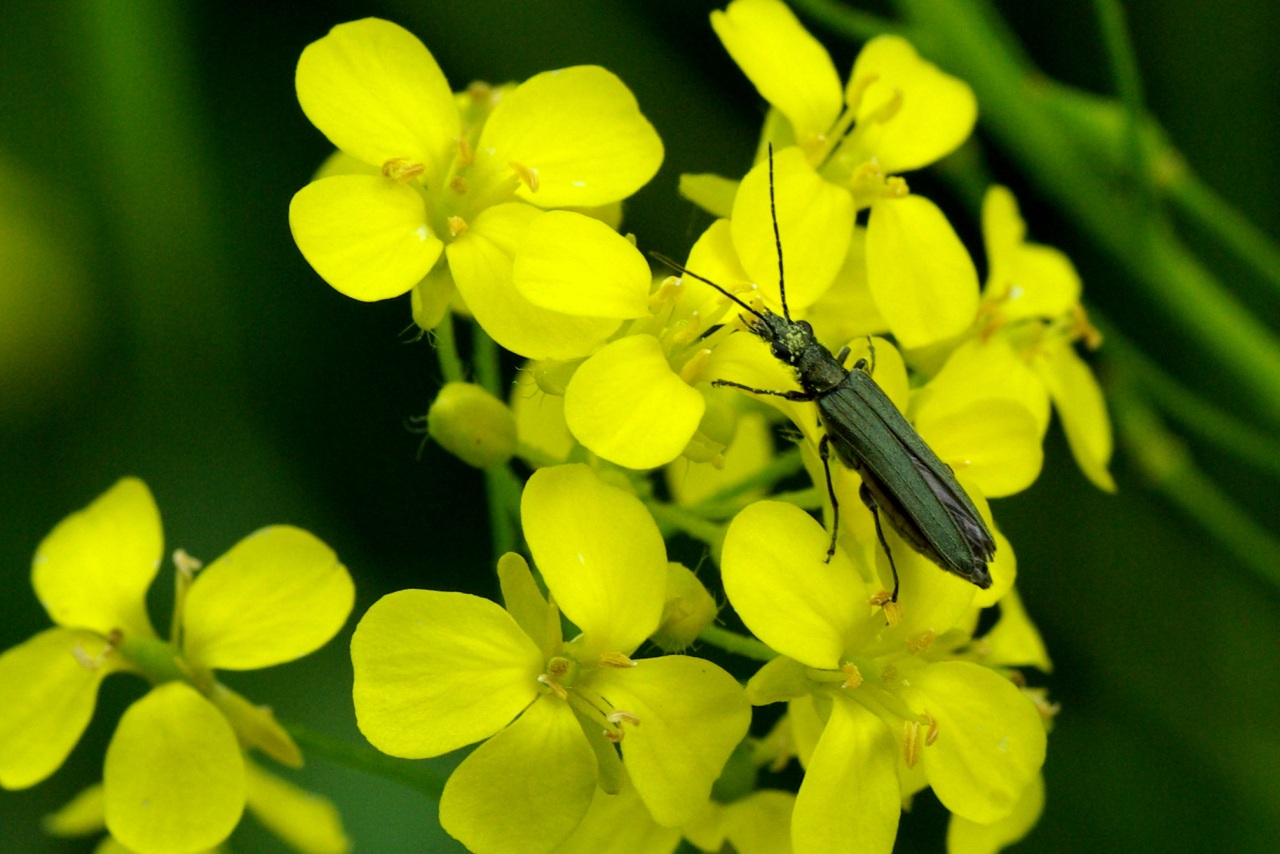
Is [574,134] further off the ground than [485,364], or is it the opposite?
[574,134]

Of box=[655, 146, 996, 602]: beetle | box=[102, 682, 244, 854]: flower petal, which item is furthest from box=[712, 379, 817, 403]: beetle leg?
box=[102, 682, 244, 854]: flower petal

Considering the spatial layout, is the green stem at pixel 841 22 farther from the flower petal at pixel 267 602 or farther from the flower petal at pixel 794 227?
the flower petal at pixel 267 602

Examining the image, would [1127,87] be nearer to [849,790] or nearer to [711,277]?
[711,277]

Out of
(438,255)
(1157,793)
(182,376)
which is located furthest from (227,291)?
(1157,793)

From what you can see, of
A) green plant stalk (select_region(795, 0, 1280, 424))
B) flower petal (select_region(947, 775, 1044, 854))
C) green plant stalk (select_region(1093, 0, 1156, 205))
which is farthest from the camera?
green plant stalk (select_region(795, 0, 1280, 424))

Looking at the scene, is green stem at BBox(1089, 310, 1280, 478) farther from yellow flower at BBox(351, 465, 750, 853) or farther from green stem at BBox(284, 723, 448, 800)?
green stem at BBox(284, 723, 448, 800)

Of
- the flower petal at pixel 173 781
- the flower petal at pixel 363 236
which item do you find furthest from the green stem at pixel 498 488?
the flower petal at pixel 173 781

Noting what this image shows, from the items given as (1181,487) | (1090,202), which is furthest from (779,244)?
(1181,487)

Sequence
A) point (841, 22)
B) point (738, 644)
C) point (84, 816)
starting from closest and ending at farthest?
point (738, 644) → point (84, 816) → point (841, 22)
